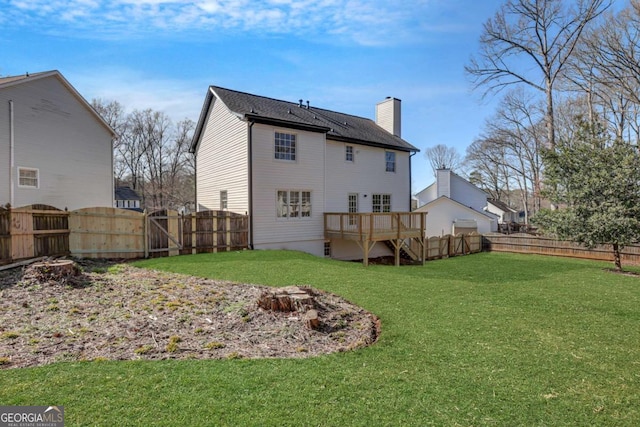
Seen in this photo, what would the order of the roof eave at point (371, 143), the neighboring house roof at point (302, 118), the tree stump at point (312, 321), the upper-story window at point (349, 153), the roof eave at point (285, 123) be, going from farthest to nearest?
the upper-story window at point (349, 153) < the roof eave at point (371, 143) < the neighboring house roof at point (302, 118) < the roof eave at point (285, 123) < the tree stump at point (312, 321)

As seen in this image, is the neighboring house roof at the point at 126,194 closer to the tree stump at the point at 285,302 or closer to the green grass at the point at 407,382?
the tree stump at the point at 285,302

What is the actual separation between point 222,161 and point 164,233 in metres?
5.07

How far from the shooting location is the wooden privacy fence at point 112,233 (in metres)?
8.75

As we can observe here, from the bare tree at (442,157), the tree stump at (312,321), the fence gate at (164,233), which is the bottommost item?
the tree stump at (312,321)

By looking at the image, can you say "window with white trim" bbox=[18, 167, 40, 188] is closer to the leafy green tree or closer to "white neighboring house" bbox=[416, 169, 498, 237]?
the leafy green tree

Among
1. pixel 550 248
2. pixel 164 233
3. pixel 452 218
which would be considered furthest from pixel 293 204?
pixel 452 218

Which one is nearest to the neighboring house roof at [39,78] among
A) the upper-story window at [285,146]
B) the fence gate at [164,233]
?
the fence gate at [164,233]

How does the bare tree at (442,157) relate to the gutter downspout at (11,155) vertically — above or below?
above

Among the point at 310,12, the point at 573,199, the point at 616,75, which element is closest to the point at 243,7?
the point at 310,12

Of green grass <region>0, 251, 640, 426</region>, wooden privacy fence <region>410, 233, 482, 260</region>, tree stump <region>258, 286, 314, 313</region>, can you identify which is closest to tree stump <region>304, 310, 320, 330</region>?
tree stump <region>258, 286, 314, 313</region>

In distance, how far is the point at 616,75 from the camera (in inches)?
698

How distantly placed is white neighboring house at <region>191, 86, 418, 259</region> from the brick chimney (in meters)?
1.60

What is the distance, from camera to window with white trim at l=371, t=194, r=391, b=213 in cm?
1838

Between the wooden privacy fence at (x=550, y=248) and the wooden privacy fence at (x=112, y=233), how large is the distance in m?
15.2
